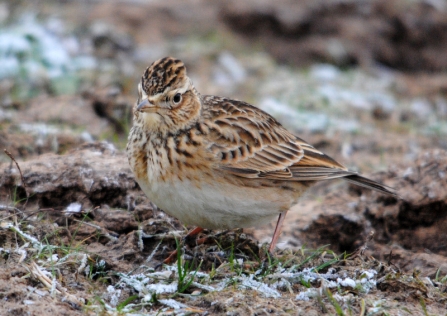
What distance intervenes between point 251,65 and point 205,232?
23.3 feet

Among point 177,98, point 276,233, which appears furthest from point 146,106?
point 276,233

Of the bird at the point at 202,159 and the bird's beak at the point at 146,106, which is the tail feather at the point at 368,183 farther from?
the bird's beak at the point at 146,106

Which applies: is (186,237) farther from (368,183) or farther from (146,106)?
(368,183)

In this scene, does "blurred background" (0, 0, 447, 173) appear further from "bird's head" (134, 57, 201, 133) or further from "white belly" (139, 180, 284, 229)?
"white belly" (139, 180, 284, 229)

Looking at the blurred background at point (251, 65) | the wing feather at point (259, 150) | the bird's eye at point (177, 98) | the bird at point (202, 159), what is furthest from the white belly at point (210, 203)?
the blurred background at point (251, 65)

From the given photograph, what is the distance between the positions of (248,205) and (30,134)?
3.48 m

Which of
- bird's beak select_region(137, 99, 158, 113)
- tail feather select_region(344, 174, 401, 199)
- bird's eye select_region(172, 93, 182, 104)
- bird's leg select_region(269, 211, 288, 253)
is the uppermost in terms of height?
bird's eye select_region(172, 93, 182, 104)

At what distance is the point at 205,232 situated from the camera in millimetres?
6613

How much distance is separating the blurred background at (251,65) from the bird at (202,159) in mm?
2472

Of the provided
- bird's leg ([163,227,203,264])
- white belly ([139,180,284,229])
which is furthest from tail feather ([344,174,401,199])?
bird's leg ([163,227,203,264])

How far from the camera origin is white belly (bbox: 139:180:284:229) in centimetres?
571

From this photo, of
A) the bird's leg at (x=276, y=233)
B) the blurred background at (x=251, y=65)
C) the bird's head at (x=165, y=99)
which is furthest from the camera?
the blurred background at (x=251, y=65)

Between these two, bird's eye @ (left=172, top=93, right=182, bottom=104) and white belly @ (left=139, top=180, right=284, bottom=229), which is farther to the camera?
bird's eye @ (left=172, top=93, right=182, bottom=104)

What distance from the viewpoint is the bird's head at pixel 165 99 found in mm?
5824
